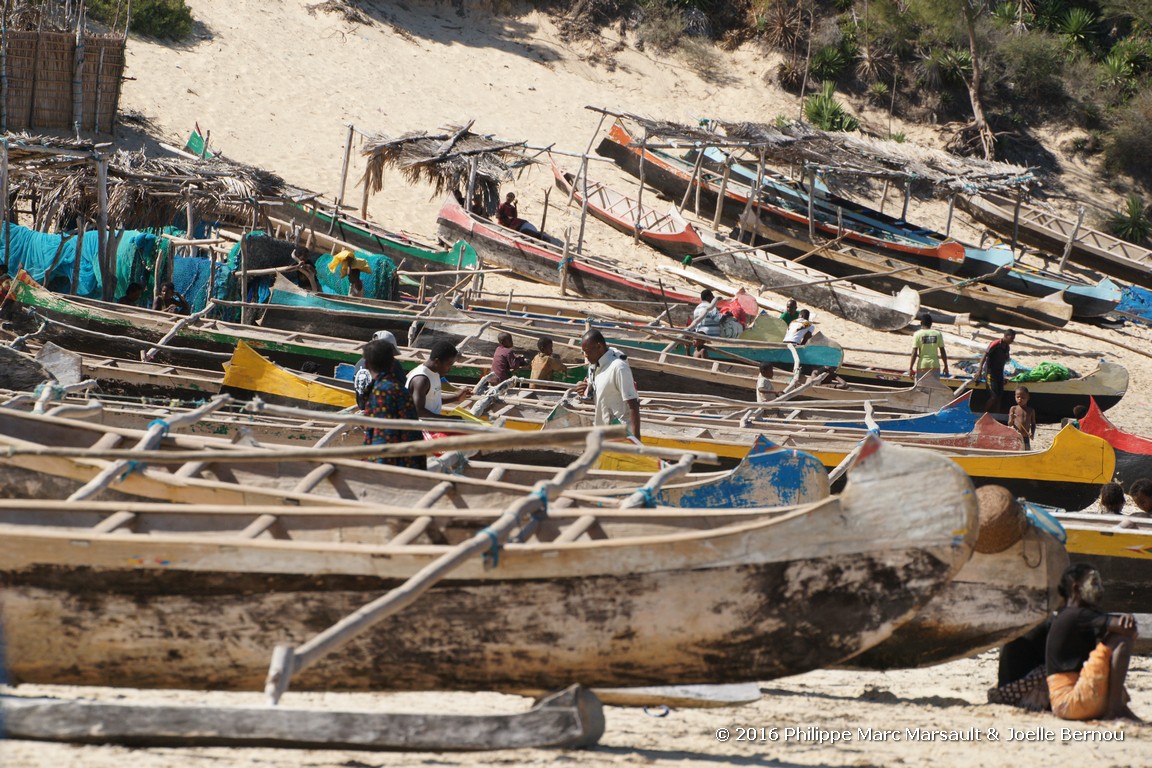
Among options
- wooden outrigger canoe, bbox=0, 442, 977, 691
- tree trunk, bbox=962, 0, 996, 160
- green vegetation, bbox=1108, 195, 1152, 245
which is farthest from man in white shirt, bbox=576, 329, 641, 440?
tree trunk, bbox=962, 0, 996, 160

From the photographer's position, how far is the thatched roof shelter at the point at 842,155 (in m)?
21.8

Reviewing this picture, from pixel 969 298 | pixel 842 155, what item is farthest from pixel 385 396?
pixel 842 155

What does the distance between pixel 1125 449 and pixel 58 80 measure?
60.7 ft

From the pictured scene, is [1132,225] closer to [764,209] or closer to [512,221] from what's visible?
[764,209]

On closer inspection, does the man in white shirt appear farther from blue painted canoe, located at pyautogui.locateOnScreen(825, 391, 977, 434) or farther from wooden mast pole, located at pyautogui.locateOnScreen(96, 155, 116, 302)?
wooden mast pole, located at pyautogui.locateOnScreen(96, 155, 116, 302)

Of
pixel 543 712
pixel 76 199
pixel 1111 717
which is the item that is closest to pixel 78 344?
pixel 76 199

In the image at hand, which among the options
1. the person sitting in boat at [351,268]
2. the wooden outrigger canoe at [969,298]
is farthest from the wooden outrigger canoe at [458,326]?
the wooden outrigger canoe at [969,298]

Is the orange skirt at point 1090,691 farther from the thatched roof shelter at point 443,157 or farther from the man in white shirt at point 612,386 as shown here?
the thatched roof shelter at point 443,157

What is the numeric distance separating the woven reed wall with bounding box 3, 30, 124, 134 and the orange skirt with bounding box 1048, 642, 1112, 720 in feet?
64.8

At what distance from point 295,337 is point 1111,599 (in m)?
8.62

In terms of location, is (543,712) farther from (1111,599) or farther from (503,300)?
(503,300)

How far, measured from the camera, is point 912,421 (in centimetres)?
1083

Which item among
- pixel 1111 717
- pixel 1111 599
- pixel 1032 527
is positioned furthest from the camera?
pixel 1111 599

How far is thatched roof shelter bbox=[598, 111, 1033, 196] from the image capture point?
21797 millimetres
